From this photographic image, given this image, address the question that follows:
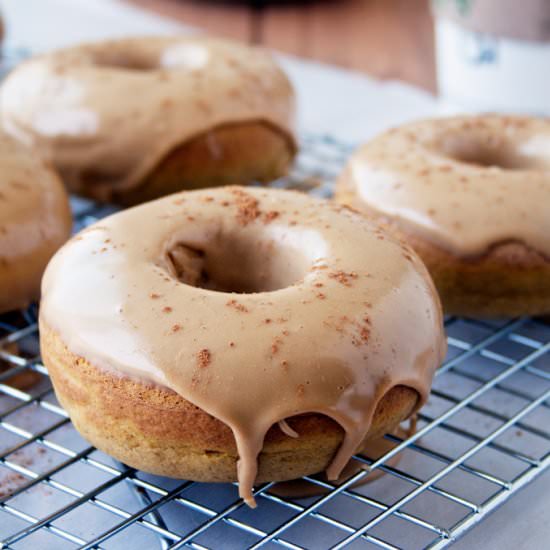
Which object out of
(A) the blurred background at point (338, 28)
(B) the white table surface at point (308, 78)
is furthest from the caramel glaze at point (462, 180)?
(A) the blurred background at point (338, 28)

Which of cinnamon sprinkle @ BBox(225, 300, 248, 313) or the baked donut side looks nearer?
cinnamon sprinkle @ BBox(225, 300, 248, 313)

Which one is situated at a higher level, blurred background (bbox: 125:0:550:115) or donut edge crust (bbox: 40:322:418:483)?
blurred background (bbox: 125:0:550:115)

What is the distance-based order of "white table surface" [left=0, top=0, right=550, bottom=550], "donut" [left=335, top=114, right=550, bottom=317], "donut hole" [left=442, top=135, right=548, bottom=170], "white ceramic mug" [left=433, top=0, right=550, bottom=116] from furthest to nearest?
"white table surface" [left=0, top=0, right=550, bottom=550] < "white ceramic mug" [left=433, top=0, right=550, bottom=116] < "donut hole" [left=442, top=135, right=548, bottom=170] < "donut" [left=335, top=114, right=550, bottom=317]

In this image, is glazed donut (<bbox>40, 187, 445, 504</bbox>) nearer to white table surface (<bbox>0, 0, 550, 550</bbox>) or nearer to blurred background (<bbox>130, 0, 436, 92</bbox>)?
white table surface (<bbox>0, 0, 550, 550</bbox>)

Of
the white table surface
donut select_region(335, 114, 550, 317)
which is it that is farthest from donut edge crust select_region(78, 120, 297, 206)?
donut select_region(335, 114, 550, 317)

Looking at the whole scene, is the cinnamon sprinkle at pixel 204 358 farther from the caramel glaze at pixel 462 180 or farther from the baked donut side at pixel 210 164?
the baked donut side at pixel 210 164

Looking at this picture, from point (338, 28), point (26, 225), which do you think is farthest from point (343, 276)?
point (338, 28)
